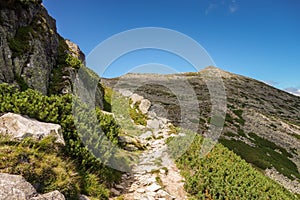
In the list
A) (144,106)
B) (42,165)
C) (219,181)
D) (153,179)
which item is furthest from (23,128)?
(144,106)

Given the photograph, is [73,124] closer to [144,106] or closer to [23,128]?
[23,128]

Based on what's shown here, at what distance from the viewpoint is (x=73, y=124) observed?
1091cm

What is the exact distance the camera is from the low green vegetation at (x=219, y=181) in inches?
467

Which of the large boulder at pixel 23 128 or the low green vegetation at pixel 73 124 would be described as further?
the low green vegetation at pixel 73 124

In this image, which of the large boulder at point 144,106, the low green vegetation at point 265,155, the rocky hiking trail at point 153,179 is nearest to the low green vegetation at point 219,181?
the rocky hiking trail at point 153,179

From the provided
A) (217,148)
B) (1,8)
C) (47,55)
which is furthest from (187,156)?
(1,8)

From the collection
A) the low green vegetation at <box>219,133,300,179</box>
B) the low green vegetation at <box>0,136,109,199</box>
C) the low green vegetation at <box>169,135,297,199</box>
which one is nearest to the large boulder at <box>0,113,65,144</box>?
the low green vegetation at <box>0,136,109,199</box>

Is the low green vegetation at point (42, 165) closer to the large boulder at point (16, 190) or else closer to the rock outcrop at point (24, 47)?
the large boulder at point (16, 190)

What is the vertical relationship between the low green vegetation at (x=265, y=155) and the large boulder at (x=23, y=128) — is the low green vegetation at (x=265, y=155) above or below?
above

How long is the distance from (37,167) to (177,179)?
357 inches

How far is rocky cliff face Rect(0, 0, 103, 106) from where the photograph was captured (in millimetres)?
15172

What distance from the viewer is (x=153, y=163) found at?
51.7 ft

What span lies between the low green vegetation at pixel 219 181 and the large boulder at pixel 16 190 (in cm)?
839

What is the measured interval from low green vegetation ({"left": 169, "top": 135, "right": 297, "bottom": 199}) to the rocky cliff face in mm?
12660
